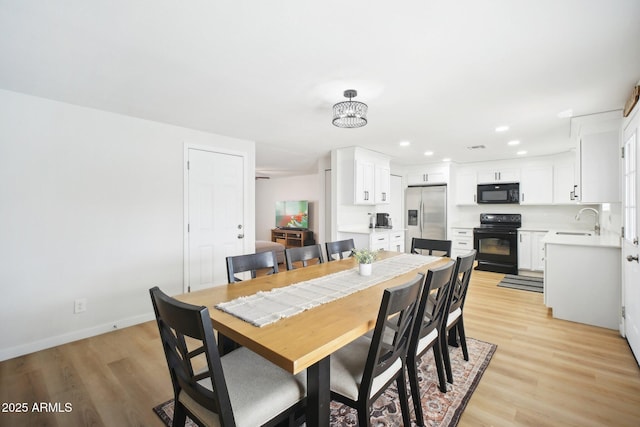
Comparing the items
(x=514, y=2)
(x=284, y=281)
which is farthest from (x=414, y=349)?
(x=514, y=2)

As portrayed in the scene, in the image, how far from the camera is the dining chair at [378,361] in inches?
48.7

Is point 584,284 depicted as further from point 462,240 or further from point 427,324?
point 462,240

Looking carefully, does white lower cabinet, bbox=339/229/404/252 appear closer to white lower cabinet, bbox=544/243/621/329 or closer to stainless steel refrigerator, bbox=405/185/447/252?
stainless steel refrigerator, bbox=405/185/447/252

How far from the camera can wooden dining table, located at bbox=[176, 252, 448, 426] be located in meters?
1.05

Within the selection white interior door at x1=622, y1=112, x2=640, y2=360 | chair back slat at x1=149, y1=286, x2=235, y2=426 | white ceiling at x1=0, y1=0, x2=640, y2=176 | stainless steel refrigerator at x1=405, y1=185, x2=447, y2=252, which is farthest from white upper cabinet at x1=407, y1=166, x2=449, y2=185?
chair back slat at x1=149, y1=286, x2=235, y2=426

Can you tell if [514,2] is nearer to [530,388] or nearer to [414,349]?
[414,349]

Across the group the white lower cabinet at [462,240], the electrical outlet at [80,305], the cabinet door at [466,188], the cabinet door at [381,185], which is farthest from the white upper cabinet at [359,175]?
the electrical outlet at [80,305]

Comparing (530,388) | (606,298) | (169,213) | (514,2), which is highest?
(514,2)

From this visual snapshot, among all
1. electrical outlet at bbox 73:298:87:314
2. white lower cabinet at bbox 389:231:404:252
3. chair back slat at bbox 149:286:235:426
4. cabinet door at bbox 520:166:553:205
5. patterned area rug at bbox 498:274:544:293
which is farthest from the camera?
cabinet door at bbox 520:166:553:205

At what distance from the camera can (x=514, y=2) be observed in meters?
1.41

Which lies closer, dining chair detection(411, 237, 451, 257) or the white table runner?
the white table runner

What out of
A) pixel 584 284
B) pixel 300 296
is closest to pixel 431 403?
pixel 300 296

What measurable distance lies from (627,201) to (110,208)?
4.96m

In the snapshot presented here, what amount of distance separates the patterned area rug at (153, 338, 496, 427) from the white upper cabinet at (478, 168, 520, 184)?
445 cm
